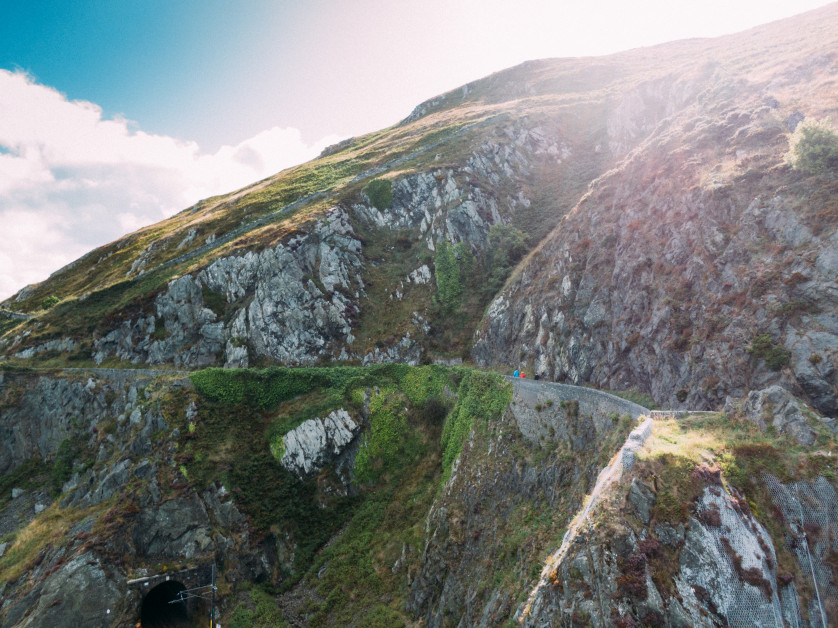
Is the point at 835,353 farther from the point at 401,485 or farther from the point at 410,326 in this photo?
the point at 410,326

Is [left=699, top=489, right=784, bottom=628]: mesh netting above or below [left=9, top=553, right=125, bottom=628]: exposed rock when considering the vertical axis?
above

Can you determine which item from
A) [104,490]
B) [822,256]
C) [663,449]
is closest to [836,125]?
[822,256]

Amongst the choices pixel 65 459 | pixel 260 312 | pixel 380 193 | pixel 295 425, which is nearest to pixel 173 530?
pixel 295 425

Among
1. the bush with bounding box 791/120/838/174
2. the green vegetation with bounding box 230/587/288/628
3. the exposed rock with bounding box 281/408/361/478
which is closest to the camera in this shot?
the bush with bounding box 791/120/838/174

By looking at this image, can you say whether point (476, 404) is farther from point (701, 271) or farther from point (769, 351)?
point (769, 351)

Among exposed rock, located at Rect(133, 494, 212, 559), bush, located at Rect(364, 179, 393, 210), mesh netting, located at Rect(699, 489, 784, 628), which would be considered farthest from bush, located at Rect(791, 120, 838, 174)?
bush, located at Rect(364, 179, 393, 210)

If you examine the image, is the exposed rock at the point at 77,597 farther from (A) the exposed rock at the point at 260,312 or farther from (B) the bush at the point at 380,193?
(B) the bush at the point at 380,193

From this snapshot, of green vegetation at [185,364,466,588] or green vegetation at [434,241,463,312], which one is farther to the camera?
green vegetation at [434,241,463,312]

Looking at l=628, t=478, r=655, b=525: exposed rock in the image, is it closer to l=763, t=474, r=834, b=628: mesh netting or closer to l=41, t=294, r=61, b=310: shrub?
→ l=763, t=474, r=834, b=628: mesh netting
